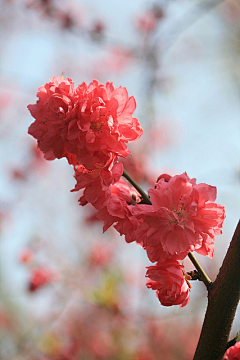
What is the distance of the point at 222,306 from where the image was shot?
59cm

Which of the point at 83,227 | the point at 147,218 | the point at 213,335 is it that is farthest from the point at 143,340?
the point at 147,218

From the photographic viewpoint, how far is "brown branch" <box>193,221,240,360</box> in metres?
0.58

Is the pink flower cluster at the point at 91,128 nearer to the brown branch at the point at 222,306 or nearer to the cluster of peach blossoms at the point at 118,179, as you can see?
the cluster of peach blossoms at the point at 118,179

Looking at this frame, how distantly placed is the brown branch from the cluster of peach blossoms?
0.04m

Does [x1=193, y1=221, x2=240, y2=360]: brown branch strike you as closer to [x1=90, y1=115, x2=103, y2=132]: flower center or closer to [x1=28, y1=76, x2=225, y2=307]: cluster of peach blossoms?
[x1=28, y1=76, x2=225, y2=307]: cluster of peach blossoms

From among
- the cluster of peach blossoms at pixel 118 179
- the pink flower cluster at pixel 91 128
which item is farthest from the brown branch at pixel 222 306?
the pink flower cluster at pixel 91 128

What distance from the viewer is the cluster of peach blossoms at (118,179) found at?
0.55m

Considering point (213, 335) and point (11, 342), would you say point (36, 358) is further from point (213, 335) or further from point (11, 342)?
point (213, 335)

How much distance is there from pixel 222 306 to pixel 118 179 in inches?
12.8

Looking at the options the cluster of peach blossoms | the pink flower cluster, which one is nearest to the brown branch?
the cluster of peach blossoms

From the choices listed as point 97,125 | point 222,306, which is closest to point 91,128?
point 97,125

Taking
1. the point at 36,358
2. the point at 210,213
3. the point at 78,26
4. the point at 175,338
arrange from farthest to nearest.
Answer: the point at 175,338
the point at 78,26
the point at 36,358
the point at 210,213

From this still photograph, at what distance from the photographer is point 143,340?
247cm

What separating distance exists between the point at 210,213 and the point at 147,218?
0.12 meters
